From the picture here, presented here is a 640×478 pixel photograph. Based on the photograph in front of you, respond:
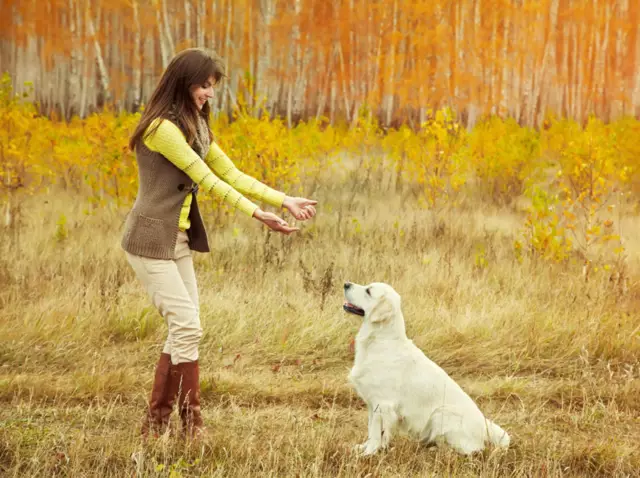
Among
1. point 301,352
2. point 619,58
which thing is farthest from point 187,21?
point 301,352

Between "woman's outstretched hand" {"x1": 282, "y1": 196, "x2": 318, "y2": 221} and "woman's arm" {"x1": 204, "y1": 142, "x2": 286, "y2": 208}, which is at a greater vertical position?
"woman's arm" {"x1": 204, "y1": 142, "x2": 286, "y2": 208}

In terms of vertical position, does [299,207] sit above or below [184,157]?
below

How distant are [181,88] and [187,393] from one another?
1.43 meters

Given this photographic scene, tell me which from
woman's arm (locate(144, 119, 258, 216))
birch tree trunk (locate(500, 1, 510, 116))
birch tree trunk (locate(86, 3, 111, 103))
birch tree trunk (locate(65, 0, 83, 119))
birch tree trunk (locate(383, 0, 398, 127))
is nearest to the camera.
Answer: woman's arm (locate(144, 119, 258, 216))

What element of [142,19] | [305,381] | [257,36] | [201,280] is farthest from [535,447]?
[142,19]

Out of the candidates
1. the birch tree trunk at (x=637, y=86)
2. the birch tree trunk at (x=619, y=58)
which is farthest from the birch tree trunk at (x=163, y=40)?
the birch tree trunk at (x=619, y=58)

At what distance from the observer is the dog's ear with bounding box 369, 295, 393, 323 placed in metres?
3.37

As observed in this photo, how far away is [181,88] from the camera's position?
10.7 feet

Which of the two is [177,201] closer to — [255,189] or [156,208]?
[156,208]

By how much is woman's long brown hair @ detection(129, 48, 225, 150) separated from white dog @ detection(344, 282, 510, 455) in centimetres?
117

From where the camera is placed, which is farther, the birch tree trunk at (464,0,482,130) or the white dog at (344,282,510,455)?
the birch tree trunk at (464,0,482,130)

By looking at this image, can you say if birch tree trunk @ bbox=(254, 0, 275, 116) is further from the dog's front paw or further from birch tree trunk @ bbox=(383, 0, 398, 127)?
the dog's front paw

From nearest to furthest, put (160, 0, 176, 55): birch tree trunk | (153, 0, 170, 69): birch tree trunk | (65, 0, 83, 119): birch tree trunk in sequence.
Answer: (153, 0, 170, 69): birch tree trunk → (160, 0, 176, 55): birch tree trunk → (65, 0, 83, 119): birch tree trunk

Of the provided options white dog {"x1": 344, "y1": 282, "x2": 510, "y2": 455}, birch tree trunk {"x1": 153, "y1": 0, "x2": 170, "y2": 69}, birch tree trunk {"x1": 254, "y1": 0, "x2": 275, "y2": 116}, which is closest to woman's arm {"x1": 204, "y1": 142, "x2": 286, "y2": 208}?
white dog {"x1": 344, "y1": 282, "x2": 510, "y2": 455}
